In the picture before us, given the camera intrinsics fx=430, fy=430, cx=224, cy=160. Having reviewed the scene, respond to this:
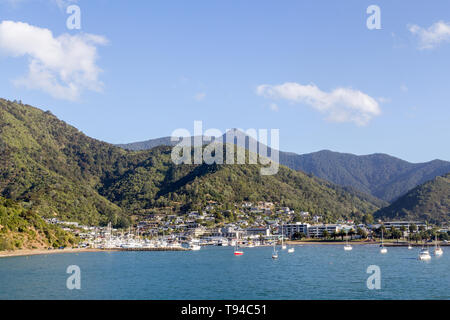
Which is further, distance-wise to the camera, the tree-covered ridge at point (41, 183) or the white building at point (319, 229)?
the white building at point (319, 229)

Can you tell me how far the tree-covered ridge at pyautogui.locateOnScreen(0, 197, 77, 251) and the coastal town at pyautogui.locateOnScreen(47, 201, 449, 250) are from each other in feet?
46.2

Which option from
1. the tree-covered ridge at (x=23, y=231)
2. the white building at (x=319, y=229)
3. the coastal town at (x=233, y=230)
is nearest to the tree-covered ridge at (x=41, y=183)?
the coastal town at (x=233, y=230)

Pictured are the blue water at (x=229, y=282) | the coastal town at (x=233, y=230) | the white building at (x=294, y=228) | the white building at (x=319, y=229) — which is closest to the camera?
the blue water at (x=229, y=282)

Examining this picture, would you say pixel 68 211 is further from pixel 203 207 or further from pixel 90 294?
pixel 90 294

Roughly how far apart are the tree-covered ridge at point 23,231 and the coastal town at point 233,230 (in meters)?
14.1

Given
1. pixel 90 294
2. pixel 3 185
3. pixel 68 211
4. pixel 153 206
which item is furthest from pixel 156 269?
pixel 153 206

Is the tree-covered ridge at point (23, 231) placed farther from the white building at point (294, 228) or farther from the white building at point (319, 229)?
the white building at point (319, 229)

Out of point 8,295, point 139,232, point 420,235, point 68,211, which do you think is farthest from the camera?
point 139,232

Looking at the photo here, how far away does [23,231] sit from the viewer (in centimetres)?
9600

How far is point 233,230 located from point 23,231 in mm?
83977

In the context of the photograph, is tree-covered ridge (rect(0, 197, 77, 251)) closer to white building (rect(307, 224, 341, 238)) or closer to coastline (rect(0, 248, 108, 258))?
coastline (rect(0, 248, 108, 258))

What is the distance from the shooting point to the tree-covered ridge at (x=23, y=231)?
90375 millimetres
